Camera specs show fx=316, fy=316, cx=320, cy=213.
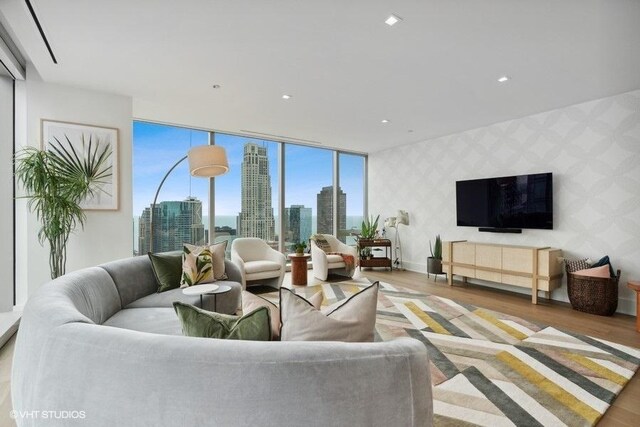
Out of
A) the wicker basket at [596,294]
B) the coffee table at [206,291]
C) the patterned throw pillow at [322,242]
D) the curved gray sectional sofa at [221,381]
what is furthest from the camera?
the patterned throw pillow at [322,242]

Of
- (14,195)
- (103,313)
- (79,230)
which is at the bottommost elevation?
(103,313)

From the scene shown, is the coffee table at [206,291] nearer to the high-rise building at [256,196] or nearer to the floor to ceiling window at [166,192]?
the floor to ceiling window at [166,192]

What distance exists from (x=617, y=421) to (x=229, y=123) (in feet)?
16.5

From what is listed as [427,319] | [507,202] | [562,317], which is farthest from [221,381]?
[507,202]

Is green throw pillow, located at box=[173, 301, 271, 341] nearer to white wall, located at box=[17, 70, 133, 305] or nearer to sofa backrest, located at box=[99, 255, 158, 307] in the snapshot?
sofa backrest, located at box=[99, 255, 158, 307]

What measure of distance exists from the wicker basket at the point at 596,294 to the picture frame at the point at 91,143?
546 cm

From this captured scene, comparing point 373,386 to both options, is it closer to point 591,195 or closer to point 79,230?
point 79,230

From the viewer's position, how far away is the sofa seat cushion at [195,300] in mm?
2660

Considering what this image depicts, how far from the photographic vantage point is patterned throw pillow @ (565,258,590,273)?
3.80 meters

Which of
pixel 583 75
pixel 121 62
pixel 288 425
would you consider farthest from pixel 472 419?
pixel 121 62

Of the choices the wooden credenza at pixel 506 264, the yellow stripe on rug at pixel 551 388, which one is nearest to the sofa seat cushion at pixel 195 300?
the yellow stripe on rug at pixel 551 388

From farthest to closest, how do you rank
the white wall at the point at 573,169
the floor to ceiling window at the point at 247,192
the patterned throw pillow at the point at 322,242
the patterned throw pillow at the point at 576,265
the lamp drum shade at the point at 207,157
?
the patterned throw pillow at the point at 322,242 → the floor to ceiling window at the point at 247,192 → the patterned throw pillow at the point at 576,265 → the white wall at the point at 573,169 → the lamp drum shade at the point at 207,157

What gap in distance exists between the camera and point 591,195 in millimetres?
3875

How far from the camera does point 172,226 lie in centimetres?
509
